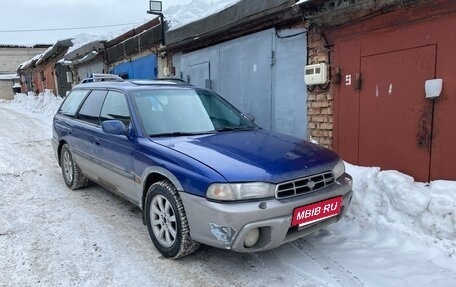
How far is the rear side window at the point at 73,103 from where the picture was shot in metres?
5.23

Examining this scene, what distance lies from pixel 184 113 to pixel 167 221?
127 cm

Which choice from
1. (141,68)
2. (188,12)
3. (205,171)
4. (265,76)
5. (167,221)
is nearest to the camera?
(205,171)

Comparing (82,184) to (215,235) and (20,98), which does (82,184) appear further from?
(20,98)

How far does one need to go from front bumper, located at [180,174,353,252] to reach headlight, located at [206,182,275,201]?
0.15 ft

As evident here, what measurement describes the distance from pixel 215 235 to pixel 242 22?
4432mm

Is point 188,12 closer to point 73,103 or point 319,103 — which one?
point 73,103

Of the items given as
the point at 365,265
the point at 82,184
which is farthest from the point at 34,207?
the point at 365,265

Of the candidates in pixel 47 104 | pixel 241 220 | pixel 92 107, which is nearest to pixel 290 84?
pixel 92 107

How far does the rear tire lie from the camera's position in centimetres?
518

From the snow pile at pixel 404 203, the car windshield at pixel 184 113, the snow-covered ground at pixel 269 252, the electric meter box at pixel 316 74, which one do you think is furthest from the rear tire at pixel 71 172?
the snow pile at pixel 404 203

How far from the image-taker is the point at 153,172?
3248 mm

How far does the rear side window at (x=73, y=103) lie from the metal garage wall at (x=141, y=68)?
4.23 m

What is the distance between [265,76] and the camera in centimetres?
628

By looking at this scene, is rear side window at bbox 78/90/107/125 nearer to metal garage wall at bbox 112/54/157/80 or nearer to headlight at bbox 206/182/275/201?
headlight at bbox 206/182/275/201
